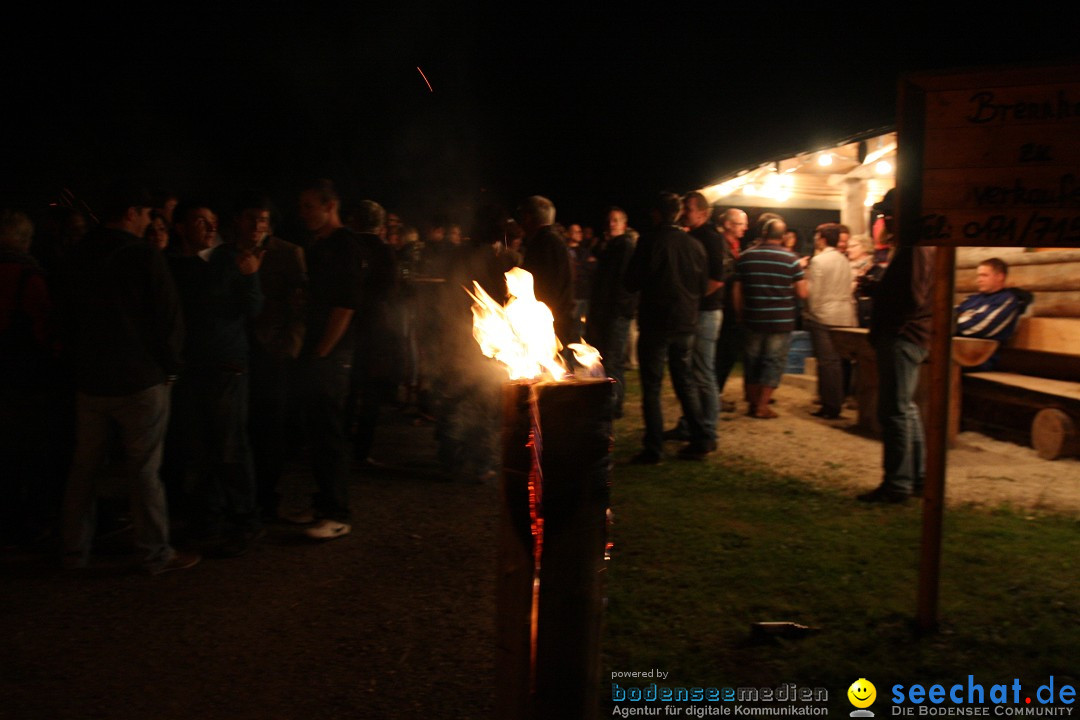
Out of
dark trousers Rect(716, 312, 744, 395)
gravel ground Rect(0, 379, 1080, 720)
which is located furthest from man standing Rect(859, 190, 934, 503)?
dark trousers Rect(716, 312, 744, 395)

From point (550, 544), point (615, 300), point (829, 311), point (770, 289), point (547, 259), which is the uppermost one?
point (547, 259)

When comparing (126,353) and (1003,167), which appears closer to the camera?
(1003,167)

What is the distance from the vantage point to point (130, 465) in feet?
14.7

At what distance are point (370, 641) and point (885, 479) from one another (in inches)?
160

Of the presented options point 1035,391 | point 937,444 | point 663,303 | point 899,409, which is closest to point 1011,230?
point 937,444

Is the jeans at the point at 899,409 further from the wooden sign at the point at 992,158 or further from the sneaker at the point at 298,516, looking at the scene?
the sneaker at the point at 298,516

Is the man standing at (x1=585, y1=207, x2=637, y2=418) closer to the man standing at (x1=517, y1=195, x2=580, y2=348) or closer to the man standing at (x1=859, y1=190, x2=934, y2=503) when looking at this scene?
the man standing at (x1=517, y1=195, x2=580, y2=348)

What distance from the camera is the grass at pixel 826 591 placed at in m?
3.49

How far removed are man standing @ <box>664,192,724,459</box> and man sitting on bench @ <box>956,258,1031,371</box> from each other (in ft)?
10.0

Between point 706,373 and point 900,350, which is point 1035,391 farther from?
point 706,373

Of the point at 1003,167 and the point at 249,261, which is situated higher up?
the point at 1003,167

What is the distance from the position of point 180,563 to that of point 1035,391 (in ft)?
24.7

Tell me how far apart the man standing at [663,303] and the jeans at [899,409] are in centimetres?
170

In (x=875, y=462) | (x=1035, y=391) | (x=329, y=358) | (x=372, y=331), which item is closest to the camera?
(x=329, y=358)
